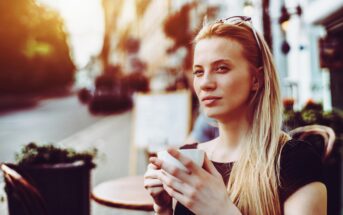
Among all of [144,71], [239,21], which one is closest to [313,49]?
[239,21]

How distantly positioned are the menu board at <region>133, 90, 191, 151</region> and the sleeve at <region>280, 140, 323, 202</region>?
13.2ft

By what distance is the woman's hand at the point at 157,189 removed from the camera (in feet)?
4.04

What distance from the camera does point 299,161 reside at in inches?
47.2

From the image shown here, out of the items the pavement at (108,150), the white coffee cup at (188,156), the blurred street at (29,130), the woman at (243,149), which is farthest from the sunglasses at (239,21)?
the blurred street at (29,130)

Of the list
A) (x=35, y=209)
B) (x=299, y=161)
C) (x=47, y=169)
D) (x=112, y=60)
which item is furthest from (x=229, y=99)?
(x=112, y=60)

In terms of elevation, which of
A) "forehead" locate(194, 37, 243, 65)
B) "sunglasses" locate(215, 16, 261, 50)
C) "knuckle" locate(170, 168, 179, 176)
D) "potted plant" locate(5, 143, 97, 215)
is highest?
"sunglasses" locate(215, 16, 261, 50)

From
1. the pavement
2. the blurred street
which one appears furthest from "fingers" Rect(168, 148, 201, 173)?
the blurred street

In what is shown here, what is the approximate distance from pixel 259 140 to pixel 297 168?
6.5 inches

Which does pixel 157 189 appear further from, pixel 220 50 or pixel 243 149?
pixel 220 50

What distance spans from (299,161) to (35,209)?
1.44m

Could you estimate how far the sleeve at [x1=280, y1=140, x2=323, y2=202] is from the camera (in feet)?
3.80

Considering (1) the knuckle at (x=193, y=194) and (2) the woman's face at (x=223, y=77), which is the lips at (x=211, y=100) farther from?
(1) the knuckle at (x=193, y=194)

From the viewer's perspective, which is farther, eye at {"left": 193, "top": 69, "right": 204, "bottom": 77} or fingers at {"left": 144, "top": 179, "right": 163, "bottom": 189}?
eye at {"left": 193, "top": 69, "right": 204, "bottom": 77}

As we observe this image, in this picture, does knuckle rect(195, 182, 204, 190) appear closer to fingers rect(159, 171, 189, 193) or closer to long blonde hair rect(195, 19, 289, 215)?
fingers rect(159, 171, 189, 193)
